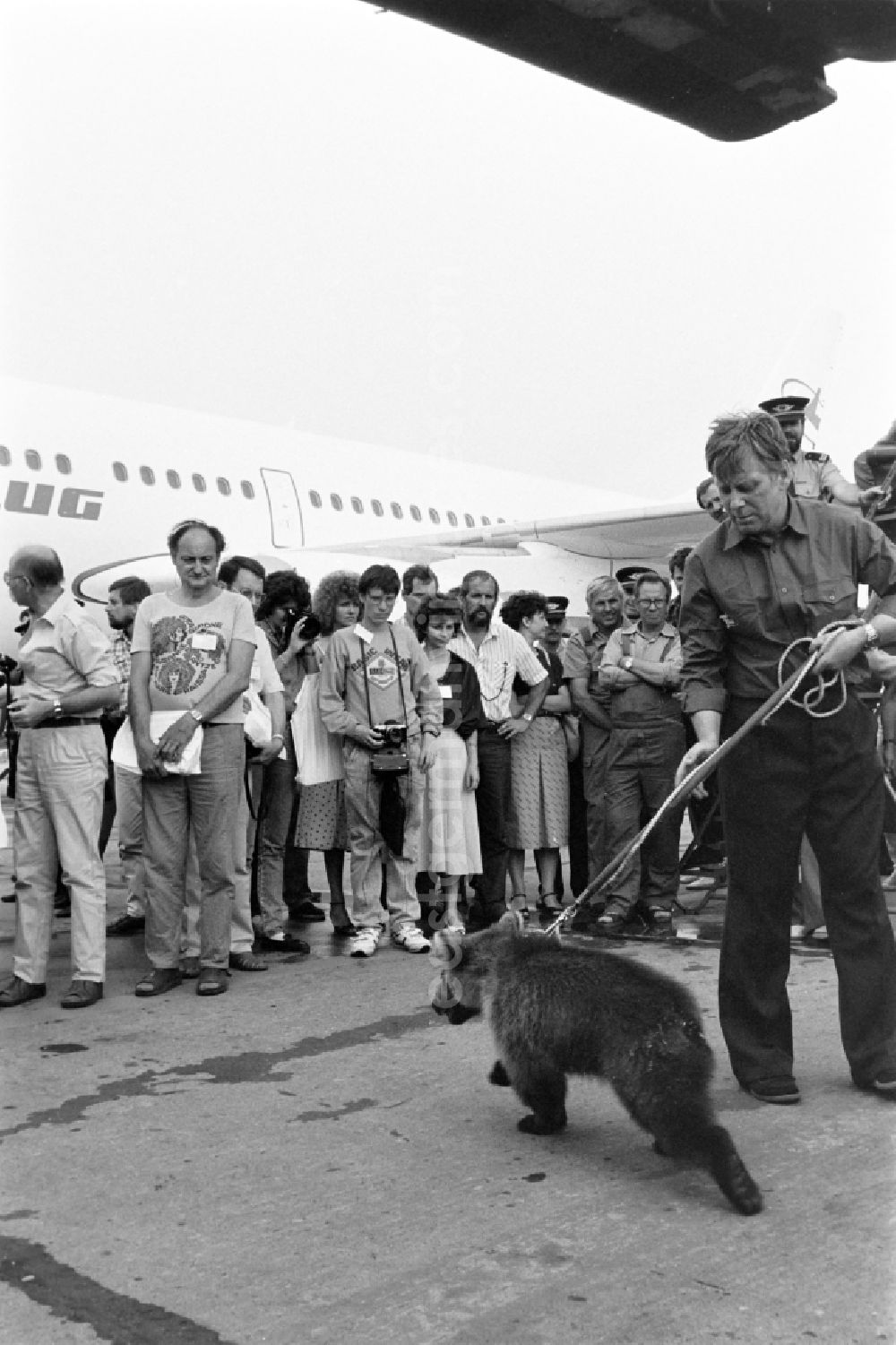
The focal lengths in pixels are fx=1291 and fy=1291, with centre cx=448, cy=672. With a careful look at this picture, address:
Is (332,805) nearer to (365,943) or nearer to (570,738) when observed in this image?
(365,943)

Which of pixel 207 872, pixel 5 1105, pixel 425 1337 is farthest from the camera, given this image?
pixel 207 872

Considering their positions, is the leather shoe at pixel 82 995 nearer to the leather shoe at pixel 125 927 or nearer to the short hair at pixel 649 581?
the leather shoe at pixel 125 927

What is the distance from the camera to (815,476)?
236 inches

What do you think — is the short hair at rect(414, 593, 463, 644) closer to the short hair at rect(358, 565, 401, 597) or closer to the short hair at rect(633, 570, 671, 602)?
the short hair at rect(358, 565, 401, 597)

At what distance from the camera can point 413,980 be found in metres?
5.29

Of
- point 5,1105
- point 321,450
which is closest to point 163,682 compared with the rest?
point 5,1105

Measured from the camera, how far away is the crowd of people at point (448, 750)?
12.1 feet

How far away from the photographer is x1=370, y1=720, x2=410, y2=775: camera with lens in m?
5.98

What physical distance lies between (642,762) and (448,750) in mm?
985

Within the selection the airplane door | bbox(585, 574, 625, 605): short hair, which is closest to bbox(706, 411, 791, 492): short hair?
bbox(585, 574, 625, 605): short hair

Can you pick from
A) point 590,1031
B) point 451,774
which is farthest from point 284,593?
point 590,1031

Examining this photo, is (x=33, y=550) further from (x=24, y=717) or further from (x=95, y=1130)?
(x=95, y=1130)

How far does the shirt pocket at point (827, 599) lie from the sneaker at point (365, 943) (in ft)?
9.65

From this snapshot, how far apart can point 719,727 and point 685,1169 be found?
49.9 inches
